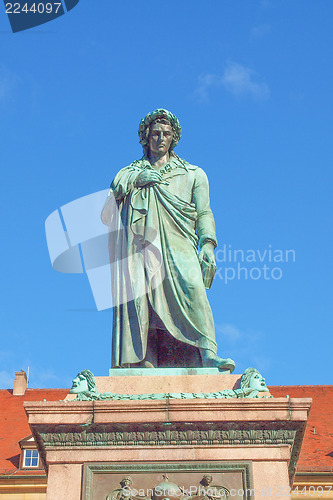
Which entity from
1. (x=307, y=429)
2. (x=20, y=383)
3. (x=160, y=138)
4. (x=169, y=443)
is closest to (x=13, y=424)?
(x=20, y=383)

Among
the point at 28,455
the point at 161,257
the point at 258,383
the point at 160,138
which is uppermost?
the point at 28,455

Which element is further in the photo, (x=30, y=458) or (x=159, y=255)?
(x=30, y=458)

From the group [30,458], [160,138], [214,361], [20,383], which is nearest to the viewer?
[214,361]

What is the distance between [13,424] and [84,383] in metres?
24.6

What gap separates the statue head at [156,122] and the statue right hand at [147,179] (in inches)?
34.4

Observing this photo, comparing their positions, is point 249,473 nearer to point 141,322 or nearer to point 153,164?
point 141,322

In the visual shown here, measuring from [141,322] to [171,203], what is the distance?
1.87m

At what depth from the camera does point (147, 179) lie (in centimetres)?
1206

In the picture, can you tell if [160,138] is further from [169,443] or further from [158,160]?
[169,443]

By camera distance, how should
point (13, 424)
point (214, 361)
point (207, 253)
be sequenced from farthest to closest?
point (13, 424)
point (207, 253)
point (214, 361)

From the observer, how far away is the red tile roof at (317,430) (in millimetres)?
29891

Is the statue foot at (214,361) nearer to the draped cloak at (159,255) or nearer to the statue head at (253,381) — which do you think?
the draped cloak at (159,255)

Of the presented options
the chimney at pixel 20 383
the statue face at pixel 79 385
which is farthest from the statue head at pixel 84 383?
the chimney at pixel 20 383

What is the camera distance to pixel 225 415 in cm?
916
